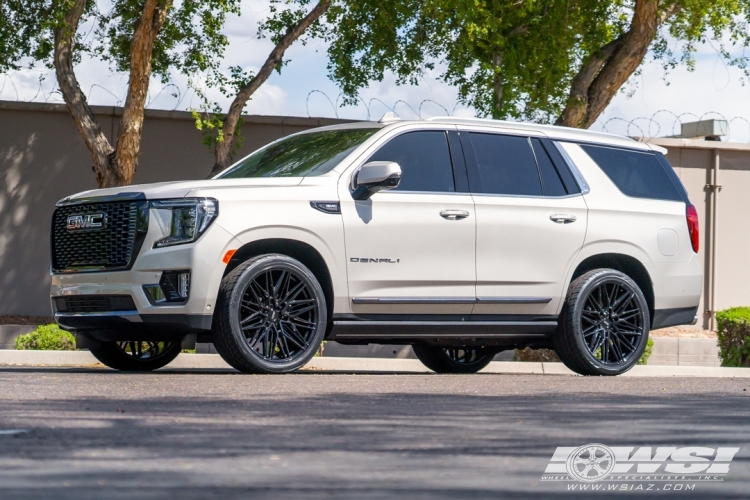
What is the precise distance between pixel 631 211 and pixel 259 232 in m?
3.46

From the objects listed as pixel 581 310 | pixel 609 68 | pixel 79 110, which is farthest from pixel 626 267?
pixel 79 110

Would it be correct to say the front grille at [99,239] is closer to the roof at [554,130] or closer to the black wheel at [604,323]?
the roof at [554,130]

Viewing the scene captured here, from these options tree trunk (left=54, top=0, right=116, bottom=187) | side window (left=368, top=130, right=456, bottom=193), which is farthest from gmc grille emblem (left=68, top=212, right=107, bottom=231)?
tree trunk (left=54, top=0, right=116, bottom=187)

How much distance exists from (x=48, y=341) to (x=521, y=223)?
6.41 meters

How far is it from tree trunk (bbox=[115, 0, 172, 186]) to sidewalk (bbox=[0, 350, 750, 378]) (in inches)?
149

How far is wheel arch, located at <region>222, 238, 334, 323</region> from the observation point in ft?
26.5

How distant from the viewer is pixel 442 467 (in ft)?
13.0

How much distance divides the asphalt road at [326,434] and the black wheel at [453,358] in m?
3.26

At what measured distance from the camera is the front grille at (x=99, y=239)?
7.93 metres

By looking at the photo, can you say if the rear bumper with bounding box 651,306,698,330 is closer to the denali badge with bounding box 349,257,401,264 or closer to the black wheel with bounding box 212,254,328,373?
the denali badge with bounding box 349,257,401,264

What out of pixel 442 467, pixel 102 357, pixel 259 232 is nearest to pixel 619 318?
pixel 259 232

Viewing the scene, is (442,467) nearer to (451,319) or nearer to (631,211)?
(451,319)

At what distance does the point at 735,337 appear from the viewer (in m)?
13.9

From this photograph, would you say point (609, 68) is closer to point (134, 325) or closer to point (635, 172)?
point (635, 172)
